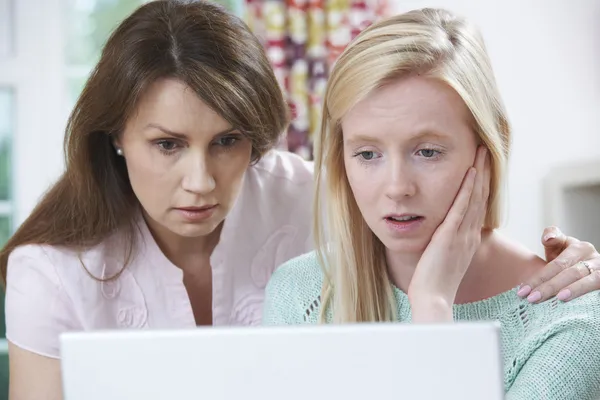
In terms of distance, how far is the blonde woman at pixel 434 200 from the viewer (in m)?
1.35

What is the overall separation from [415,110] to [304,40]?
2.63 metres

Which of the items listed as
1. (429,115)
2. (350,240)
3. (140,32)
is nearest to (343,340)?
(429,115)

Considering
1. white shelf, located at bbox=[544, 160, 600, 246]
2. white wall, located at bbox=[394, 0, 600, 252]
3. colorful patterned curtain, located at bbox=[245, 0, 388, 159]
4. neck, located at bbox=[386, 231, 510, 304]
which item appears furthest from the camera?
white wall, located at bbox=[394, 0, 600, 252]

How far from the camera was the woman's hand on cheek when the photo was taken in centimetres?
139

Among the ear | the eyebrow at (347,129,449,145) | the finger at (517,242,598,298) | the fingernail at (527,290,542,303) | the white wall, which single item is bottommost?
the fingernail at (527,290,542,303)

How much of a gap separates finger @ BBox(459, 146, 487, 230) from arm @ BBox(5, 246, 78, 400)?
2.79 ft

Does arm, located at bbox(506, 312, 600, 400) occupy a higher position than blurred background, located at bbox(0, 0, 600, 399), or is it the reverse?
blurred background, located at bbox(0, 0, 600, 399)

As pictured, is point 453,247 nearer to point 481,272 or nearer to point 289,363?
point 481,272

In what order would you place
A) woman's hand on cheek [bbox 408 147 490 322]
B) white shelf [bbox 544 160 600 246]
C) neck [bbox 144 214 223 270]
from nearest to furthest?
woman's hand on cheek [bbox 408 147 490 322] → neck [bbox 144 214 223 270] → white shelf [bbox 544 160 600 246]

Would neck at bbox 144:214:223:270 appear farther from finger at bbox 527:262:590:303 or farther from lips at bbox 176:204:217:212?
finger at bbox 527:262:590:303

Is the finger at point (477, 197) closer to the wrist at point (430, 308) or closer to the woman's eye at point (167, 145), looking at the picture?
the wrist at point (430, 308)

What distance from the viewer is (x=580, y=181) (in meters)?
3.64

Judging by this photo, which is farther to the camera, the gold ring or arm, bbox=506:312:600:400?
the gold ring

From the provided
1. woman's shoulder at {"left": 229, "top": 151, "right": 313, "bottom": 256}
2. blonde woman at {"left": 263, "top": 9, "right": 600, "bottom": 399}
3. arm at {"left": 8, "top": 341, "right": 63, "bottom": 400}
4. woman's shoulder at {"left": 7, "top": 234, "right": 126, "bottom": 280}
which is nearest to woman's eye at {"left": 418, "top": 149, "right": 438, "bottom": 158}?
blonde woman at {"left": 263, "top": 9, "right": 600, "bottom": 399}
